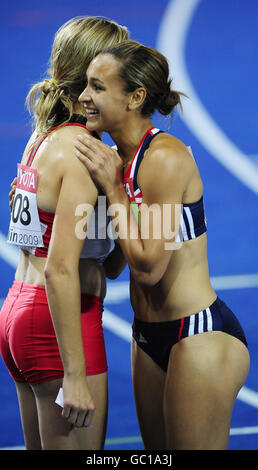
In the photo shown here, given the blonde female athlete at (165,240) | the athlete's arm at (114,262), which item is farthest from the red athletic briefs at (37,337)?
the athlete's arm at (114,262)

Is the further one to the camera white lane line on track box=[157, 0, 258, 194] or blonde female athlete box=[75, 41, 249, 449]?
white lane line on track box=[157, 0, 258, 194]

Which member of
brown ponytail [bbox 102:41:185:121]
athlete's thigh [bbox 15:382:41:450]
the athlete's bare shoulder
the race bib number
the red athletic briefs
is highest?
brown ponytail [bbox 102:41:185:121]

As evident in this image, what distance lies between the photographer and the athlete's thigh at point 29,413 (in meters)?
2.50

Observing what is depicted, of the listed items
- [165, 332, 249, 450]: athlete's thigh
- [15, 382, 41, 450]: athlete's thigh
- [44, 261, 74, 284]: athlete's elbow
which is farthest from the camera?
[15, 382, 41, 450]: athlete's thigh

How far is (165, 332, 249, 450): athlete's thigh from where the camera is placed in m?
2.35

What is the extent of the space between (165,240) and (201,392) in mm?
551

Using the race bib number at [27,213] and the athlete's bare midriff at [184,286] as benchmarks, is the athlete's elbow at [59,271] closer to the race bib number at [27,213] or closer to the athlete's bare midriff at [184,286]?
the race bib number at [27,213]

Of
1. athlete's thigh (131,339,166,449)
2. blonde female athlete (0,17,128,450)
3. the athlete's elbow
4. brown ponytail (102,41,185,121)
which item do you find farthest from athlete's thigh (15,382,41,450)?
brown ponytail (102,41,185,121)

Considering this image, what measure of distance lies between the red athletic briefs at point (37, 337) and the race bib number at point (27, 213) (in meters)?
0.17

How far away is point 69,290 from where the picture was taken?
2.21 metres

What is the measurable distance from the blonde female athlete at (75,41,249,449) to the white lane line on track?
3109 mm

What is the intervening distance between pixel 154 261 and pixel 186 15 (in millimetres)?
4612

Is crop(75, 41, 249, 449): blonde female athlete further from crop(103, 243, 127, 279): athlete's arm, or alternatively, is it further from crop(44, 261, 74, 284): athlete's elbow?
crop(103, 243, 127, 279): athlete's arm
